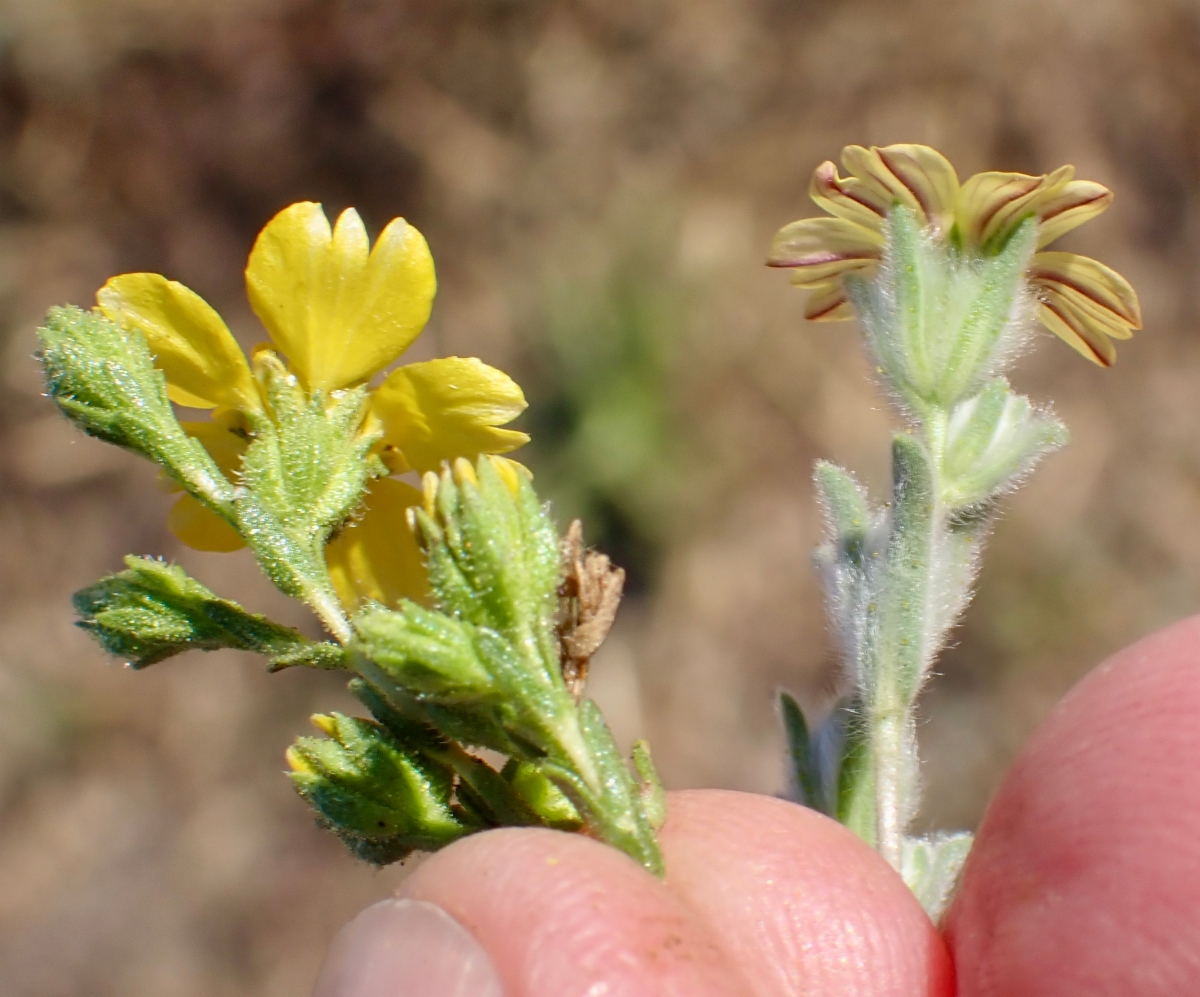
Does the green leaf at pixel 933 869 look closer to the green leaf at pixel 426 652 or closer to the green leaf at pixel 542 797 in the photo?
the green leaf at pixel 542 797

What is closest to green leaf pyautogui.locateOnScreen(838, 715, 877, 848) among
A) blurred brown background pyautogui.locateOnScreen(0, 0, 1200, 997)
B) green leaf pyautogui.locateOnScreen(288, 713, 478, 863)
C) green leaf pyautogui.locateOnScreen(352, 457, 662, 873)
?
green leaf pyautogui.locateOnScreen(352, 457, 662, 873)

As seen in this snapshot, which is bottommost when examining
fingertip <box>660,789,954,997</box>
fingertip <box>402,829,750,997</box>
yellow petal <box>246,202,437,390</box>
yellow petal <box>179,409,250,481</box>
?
fingertip <box>660,789,954,997</box>

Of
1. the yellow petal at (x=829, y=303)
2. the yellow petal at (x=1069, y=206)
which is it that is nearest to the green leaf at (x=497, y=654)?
the yellow petal at (x=829, y=303)

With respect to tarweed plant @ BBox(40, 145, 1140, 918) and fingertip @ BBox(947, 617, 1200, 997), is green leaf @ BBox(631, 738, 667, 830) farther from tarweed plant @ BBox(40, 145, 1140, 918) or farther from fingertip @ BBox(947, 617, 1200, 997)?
fingertip @ BBox(947, 617, 1200, 997)

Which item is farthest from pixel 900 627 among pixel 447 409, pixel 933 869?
pixel 447 409

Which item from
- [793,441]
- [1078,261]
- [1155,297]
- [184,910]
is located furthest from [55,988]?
[1155,297]

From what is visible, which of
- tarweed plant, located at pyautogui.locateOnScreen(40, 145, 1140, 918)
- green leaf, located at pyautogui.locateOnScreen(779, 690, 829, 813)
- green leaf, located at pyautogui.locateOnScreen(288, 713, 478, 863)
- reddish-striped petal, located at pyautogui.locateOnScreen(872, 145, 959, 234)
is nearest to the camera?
tarweed plant, located at pyautogui.locateOnScreen(40, 145, 1140, 918)
